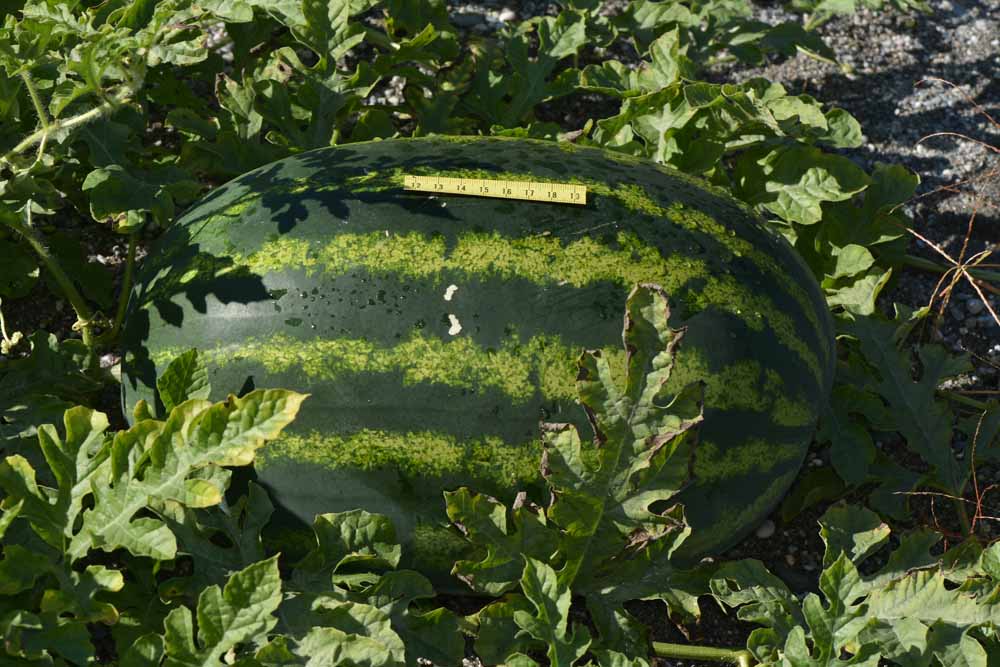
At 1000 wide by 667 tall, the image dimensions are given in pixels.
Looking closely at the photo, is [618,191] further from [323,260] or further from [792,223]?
[792,223]

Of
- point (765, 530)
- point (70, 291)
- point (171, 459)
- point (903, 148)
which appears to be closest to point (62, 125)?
point (70, 291)

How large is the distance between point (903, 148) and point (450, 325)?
2.20 m

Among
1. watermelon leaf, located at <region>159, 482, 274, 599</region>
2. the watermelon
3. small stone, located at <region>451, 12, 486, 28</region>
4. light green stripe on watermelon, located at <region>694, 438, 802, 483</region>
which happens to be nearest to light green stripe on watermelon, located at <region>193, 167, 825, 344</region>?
the watermelon

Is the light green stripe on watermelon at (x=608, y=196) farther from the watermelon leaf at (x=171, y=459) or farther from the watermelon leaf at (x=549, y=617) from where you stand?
the watermelon leaf at (x=549, y=617)

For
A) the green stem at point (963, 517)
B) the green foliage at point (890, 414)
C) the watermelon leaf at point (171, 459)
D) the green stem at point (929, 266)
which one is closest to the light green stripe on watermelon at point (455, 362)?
the watermelon leaf at point (171, 459)

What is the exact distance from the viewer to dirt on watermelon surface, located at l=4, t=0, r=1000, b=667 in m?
3.12

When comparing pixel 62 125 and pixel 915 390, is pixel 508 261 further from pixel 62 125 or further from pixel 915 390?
pixel 915 390

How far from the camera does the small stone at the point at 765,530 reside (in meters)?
3.13

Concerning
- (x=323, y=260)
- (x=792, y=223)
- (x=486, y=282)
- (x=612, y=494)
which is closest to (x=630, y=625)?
(x=612, y=494)

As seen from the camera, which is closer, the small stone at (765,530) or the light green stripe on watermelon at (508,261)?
the light green stripe on watermelon at (508,261)

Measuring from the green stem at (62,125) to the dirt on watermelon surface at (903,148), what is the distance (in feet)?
2.38

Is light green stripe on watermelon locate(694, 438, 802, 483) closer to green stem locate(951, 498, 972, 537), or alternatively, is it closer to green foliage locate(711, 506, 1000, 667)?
green foliage locate(711, 506, 1000, 667)

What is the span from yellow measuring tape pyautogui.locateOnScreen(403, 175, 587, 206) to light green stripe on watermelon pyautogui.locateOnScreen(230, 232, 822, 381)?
0.39 ft

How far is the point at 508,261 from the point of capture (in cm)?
247
